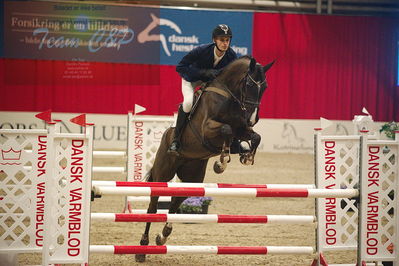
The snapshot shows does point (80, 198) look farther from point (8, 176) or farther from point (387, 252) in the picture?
point (387, 252)

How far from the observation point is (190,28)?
47.1 ft

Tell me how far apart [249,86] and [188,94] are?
2.56ft

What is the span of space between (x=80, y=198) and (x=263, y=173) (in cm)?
736

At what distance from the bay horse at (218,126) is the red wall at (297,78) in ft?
30.0

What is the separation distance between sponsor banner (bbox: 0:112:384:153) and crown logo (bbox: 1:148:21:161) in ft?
30.7

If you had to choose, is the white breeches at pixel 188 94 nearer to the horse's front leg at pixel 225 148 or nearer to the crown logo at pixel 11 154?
the horse's front leg at pixel 225 148

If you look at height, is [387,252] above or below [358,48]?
below

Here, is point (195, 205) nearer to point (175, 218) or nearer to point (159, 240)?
point (159, 240)

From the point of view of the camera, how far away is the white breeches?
5.16m

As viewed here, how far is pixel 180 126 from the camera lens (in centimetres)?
518

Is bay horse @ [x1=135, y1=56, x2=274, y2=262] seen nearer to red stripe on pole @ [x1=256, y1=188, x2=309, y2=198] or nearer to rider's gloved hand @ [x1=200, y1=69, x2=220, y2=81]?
rider's gloved hand @ [x1=200, y1=69, x2=220, y2=81]

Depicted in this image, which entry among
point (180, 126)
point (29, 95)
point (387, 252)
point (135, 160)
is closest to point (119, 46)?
point (29, 95)

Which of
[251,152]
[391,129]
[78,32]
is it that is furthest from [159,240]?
[78,32]

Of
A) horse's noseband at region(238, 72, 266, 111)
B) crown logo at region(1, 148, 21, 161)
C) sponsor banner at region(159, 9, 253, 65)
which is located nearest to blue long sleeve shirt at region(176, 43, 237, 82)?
horse's noseband at region(238, 72, 266, 111)
